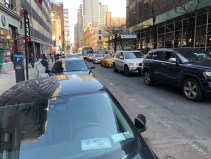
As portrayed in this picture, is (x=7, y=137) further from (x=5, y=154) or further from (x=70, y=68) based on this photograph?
(x=70, y=68)

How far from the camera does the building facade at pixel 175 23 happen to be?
75.0ft

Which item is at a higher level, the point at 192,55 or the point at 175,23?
the point at 175,23

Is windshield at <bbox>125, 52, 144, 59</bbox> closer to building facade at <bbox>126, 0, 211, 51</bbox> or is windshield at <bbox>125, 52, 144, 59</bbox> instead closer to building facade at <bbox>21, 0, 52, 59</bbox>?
building facade at <bbox>126, 0, 211, 51</bbox>

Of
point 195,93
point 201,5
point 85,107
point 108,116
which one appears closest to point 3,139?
point 85,107

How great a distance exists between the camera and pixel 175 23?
29000 mm

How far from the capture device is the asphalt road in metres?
4.34

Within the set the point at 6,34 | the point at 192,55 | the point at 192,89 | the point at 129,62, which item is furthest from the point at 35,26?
the point at 192,89

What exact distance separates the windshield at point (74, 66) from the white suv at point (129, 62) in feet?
19.3

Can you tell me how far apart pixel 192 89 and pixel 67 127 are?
21.6ft

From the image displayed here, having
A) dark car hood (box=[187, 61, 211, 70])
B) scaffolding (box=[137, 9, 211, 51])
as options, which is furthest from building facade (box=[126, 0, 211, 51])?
dark car hood (box=[187, 61, 211, 70])

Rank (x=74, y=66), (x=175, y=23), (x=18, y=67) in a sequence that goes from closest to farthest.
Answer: (x=74, y=66) < (x=18, y=67) < (x=175, y=23)

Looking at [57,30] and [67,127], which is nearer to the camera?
[67,127]

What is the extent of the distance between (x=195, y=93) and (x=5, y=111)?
676 cm

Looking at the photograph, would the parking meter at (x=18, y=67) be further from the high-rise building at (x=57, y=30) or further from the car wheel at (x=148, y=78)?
the high-rise building at (x=57, y=30)
